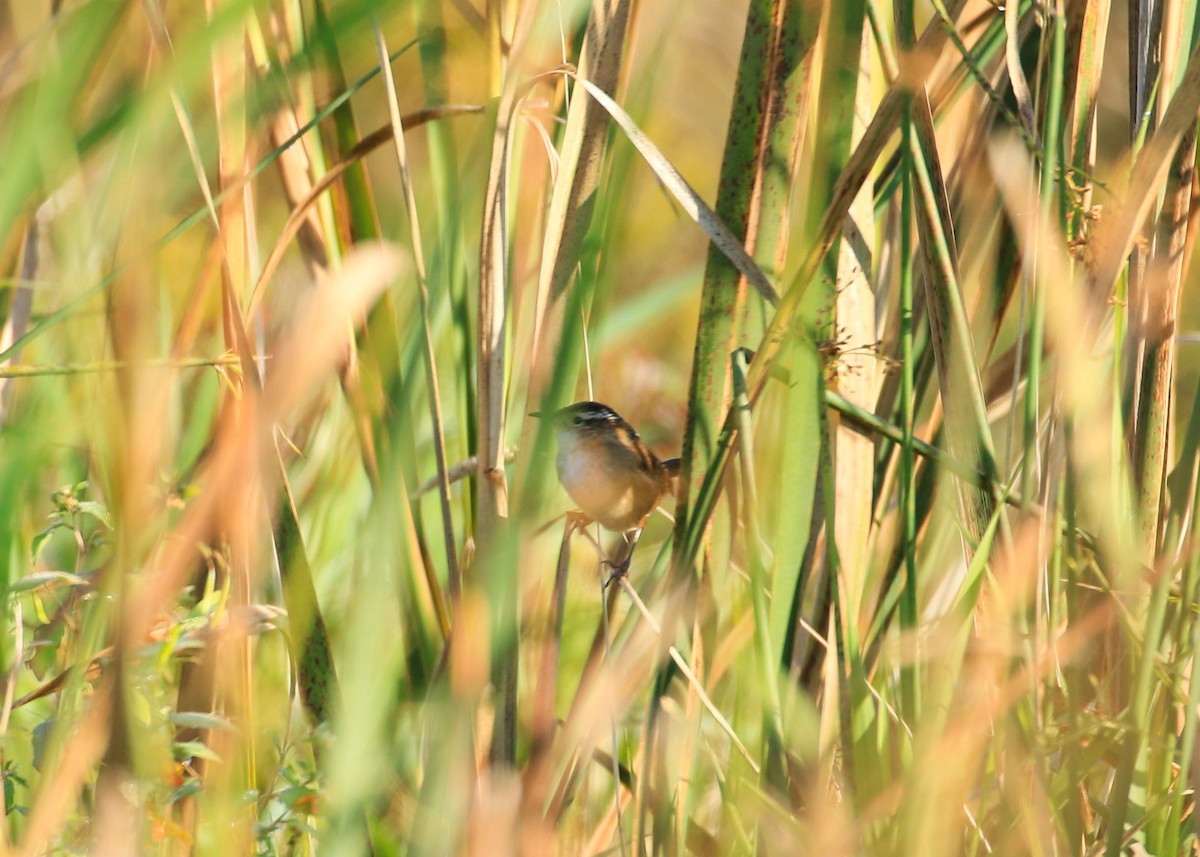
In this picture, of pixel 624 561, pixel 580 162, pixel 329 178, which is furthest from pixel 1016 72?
pixel 624 561

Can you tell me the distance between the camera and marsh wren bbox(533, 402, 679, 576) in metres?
1.75

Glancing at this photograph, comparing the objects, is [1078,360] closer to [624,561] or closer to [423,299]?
[423,299]

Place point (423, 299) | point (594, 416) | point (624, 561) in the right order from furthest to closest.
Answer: point (594, 416) → point (624, 561) → point (423, 299)

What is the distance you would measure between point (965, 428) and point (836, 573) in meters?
0.19

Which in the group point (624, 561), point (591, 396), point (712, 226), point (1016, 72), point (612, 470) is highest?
point (1016, 72)

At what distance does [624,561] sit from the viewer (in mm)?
1520

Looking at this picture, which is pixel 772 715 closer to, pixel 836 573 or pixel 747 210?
pixel 836 573

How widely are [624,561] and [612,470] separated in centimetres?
38

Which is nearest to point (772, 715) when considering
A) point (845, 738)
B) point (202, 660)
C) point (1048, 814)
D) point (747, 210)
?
point (845, 738)

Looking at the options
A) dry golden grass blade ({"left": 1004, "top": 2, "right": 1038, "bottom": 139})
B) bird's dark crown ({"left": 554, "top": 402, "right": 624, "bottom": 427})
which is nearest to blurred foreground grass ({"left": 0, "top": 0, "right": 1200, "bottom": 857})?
dry golden grass blade ({"left": 1004, "top": 2, "right": 1038, "bottom": 139})

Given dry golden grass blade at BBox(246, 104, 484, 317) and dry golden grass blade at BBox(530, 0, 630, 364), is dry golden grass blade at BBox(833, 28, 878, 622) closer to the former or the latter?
dry golden grass blade at BBox(530, 0, 630, 364)

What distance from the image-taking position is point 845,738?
35.5 inches

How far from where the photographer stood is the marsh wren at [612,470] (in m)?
1.75

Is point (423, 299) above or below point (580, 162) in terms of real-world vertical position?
below
